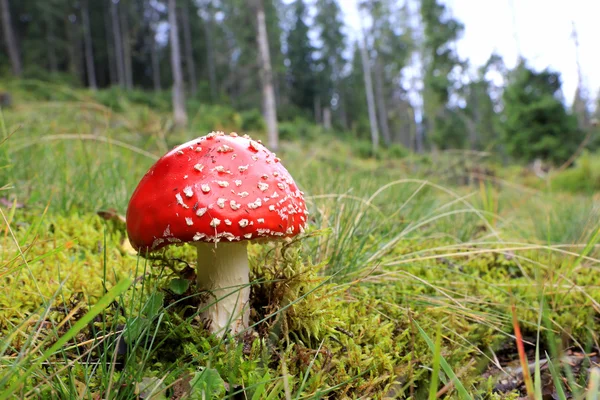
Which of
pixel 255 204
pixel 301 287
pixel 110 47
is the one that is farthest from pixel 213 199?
pixel 110 47

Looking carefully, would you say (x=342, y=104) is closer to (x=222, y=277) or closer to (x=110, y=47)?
(x=110, y=47)

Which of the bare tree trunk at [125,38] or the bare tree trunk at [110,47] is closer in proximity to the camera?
the bare tree trunk at [125,38]

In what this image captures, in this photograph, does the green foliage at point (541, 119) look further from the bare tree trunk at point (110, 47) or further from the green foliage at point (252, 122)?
the bare tree trunk at point (110, 47)

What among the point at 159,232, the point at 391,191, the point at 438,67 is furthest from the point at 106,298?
the point at 438,67

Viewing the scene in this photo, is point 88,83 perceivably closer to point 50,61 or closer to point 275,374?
point 50,61

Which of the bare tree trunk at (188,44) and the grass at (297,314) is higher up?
the bare tree trunk at (188,44)

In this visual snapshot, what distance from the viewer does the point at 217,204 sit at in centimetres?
114

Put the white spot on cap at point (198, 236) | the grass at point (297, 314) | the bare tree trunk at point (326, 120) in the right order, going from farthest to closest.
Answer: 1. the bare tree trunk at point (326, 120)
2. the white spot on cap at point (198, 236)
3. the grass at point (297, 314)

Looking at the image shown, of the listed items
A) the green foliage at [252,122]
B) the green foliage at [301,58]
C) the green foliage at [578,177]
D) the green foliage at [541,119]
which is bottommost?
the green foliage at [578,177]

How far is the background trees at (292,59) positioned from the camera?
754 inches

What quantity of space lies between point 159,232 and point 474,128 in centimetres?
2199

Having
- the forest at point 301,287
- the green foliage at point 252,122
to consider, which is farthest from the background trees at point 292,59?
the forest at point 301,287

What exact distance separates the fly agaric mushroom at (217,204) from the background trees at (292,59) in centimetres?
1282

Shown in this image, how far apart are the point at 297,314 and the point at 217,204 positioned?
19.0 inches
